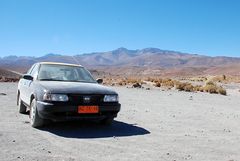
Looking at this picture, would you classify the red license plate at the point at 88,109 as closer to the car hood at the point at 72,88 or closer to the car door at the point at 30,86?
the car hood at the point at 72,88

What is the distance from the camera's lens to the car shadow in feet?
29.4

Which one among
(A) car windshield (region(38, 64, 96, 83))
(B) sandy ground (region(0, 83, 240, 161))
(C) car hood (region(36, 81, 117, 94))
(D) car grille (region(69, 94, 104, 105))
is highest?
(A) car windshield (region(38, 64, 96, 83))

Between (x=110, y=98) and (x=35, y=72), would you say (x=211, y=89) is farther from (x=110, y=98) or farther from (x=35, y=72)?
(x=110, y=98)

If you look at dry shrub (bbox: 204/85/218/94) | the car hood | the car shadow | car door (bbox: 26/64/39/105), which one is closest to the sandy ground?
the car shadow

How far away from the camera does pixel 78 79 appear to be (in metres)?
10.8

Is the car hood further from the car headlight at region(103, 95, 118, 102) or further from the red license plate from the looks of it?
the red license plate

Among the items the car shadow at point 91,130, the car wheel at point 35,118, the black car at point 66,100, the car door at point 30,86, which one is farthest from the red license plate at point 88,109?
the car door at point 30,86

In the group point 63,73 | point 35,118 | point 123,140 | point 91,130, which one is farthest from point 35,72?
point 123,140

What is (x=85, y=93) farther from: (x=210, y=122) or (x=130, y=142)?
(x=210, y=122)

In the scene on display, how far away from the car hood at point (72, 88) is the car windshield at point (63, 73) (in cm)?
62

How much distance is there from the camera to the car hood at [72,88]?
907cm

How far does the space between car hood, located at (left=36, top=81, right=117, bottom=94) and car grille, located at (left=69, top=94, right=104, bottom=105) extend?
0.31 feet

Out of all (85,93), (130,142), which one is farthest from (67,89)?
(130,142)

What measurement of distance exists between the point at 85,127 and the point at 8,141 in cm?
248
